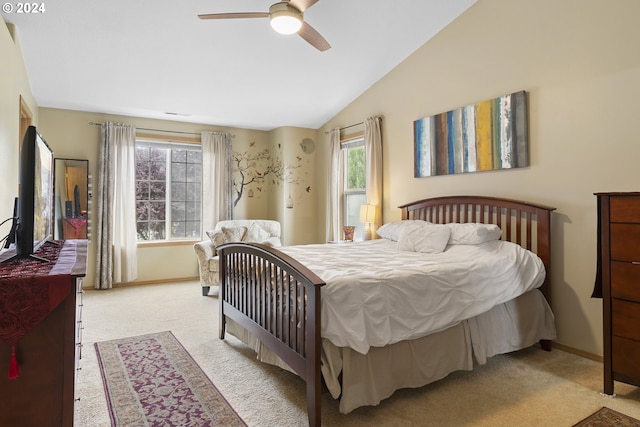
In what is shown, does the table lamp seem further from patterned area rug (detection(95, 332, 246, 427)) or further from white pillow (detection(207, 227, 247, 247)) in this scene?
patterned area rug (detection(95, 332, 246, 427))

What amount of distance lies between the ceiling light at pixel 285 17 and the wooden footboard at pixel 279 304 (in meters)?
1.61

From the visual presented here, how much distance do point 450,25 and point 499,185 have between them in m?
1.79

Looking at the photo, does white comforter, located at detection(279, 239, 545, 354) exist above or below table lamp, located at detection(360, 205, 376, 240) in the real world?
below

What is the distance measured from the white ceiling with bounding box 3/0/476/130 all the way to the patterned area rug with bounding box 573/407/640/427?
348 centimetres

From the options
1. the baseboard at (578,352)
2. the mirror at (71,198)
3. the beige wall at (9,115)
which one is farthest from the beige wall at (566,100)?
the mirror at (71,198)

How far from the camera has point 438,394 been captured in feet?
7.80

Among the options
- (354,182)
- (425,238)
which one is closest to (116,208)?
(354,182)

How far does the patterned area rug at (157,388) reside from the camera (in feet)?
6.96

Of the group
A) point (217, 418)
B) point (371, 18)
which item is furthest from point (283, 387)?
point (371, 18)

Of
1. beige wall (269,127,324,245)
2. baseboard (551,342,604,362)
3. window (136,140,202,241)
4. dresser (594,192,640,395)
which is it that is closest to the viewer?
dresser (594,192,640,395)

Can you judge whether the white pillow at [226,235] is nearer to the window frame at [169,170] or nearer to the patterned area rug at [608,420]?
the window frame at [169,170]

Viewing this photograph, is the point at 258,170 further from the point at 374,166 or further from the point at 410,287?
the point at 410,287

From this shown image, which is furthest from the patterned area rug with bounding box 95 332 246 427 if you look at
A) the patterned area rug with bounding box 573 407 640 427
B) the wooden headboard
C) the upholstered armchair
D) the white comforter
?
the wooden headboard

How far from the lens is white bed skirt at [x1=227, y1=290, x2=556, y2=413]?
6.77ft
